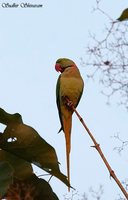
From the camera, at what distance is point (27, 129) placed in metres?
1.15

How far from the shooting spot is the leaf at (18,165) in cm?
114

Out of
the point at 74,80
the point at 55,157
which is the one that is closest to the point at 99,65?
the point at 74,80

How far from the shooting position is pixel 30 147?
1.15 meters

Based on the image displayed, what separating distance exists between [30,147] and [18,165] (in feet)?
0.18

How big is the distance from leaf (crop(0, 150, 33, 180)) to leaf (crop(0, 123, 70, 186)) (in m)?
0.01

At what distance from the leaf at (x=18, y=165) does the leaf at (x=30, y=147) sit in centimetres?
1

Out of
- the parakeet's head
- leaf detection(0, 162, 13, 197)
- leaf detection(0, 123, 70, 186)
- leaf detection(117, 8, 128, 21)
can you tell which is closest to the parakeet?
the parakeet's head

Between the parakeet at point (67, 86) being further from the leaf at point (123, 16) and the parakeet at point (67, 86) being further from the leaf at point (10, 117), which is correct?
the leaf at point (123, 16)

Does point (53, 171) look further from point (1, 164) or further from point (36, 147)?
point (1, 164)

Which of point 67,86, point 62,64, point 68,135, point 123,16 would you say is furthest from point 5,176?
point 62,64

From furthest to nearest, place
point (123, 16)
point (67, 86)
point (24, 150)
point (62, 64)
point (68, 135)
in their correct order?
point (62, 64) < point (67, 86) < point (68, 135) < point (24, 150) < point (123, 16)

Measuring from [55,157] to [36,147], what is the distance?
0.06 meters

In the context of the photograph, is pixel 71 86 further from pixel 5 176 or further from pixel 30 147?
pixel 5 176

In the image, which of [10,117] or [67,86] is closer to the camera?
[10,117]
